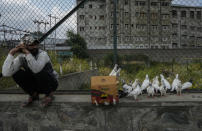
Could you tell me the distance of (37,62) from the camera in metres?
2.40

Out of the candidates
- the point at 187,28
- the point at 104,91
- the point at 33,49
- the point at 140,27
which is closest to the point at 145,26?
the point at 140,27

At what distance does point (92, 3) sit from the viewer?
336 centimetres

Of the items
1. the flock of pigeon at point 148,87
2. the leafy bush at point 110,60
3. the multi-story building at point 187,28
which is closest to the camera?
the flock of pigeon at point 148,87

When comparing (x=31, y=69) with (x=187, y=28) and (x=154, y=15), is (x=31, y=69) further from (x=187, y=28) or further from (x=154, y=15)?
(x=187, y=28)

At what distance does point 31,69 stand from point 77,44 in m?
1.73

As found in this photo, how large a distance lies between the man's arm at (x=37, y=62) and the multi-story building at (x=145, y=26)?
1131mm

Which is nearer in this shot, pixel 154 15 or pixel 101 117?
pixel 101 117

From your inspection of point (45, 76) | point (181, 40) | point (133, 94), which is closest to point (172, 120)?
point (133, 94)

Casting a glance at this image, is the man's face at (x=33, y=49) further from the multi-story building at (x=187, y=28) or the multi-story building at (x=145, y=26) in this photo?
the multi-story building at (x=187, y=28)

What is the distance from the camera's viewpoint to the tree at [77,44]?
11.7 ft

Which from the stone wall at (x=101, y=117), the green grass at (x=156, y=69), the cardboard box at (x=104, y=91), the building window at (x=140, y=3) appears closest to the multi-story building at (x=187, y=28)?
the green grass at (x=156, y=69)

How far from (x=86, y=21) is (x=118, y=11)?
73cm

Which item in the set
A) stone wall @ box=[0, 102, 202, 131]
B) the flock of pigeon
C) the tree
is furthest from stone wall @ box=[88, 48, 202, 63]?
stone wall @ box=[0, 102, 202, 131]

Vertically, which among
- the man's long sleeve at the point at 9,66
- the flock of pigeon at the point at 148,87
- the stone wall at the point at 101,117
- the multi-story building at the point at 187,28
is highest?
the multi-story building at the point at 187,28
